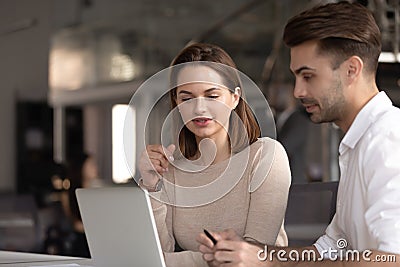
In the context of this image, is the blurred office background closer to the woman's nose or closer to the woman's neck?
the woman's neck

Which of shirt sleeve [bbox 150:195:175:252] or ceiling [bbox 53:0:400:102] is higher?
ceiling [bbox 53:0:400:102]

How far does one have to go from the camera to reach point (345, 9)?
72.6 inches

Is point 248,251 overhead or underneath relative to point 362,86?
underneath

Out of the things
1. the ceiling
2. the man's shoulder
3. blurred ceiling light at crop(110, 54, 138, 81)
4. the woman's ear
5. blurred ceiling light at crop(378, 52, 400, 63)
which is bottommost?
blurred ceiling light at crop(110, 54, 138, 81)

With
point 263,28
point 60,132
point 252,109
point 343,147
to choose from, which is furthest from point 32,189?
point 343,147

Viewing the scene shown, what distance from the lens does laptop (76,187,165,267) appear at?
164 centimetres

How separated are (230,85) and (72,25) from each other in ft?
26.3

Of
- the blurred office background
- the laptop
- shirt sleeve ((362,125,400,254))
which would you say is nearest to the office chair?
shirt sleeve ((362,125,400,254))

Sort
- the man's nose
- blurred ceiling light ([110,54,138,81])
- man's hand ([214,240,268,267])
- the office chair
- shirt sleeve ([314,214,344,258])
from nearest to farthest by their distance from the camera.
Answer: man's hand ([214,240,268,267]) → the man's nose → shirt sleeve ([314,214,344,258]) → the office chair → blurred ceiling light ([110,54,138,81])

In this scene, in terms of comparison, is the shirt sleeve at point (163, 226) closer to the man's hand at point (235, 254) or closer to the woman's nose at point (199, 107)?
the woman's nose at point (199, 107)

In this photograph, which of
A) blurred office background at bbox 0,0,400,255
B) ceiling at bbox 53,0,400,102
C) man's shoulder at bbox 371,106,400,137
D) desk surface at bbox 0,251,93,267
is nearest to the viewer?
man's shoulder at bbox 371,106,400,137

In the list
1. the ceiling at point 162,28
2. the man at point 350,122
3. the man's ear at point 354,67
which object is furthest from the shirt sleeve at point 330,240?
the ceiling at point 162,28

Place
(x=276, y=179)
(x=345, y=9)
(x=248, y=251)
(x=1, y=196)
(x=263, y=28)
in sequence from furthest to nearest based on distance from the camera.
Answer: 1. (x=263, y=28)
2. (x=1, y=196)
3. (x=276, y=179)
4. (x=345, y=9)
5. (x=248, y=251)

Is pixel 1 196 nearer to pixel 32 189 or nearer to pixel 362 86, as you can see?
Result: pixel 32 189
